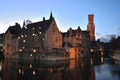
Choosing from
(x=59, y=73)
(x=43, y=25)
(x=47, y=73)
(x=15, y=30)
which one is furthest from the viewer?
(x=15, y=30)

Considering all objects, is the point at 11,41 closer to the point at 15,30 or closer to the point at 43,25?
the point at 15,30

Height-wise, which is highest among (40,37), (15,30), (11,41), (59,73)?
(15,30)

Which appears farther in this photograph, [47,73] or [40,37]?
[40,37]

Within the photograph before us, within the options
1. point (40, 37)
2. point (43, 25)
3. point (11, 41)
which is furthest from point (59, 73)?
point (11, 41)

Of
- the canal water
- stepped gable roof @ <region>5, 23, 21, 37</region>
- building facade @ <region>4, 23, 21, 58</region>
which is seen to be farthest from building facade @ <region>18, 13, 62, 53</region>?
the canal water

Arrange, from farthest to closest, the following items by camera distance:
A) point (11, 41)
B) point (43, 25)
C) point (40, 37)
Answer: point (11, 41) < point (43, 25) < point (40, 37)

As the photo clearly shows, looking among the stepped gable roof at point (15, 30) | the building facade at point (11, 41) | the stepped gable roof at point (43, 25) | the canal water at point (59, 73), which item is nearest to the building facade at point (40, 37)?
the stepped gable roof at point (43, 25)

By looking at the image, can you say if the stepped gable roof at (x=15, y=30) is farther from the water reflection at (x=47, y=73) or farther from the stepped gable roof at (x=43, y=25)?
the water reflection at (x=47, y=73)

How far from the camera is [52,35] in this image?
327 feet

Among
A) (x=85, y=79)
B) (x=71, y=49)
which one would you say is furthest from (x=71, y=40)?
(x=85, y=79)

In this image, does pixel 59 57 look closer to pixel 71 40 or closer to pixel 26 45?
pixel 26 45

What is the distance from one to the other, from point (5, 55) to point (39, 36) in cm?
2584

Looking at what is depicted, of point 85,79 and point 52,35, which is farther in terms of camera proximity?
point 52,35

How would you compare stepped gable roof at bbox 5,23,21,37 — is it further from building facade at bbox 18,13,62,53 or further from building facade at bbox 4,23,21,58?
building facade at bbox 18,13,62,53
